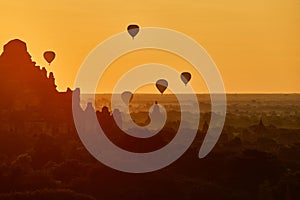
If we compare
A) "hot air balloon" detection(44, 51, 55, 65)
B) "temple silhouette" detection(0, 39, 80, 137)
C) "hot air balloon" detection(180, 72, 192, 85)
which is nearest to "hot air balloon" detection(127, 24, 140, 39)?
"temple silhouette" detection(0, 39, 80, 137)

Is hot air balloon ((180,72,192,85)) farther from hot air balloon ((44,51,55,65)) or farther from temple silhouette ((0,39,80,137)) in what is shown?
temple silhouette ((0,39,80,137))

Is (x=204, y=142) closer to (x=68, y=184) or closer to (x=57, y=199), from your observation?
(x=68, y=184)

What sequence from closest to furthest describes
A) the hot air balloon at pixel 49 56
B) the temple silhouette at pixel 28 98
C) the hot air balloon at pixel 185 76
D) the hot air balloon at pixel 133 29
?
the temple silhouette at pixel 28 98 < the hot air balloon at pixel 133 29 < the hot air balloon at pixel 49 56 < the hot air balloon at pixel 185 76

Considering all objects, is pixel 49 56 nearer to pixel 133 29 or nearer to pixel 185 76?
pixel 133 29

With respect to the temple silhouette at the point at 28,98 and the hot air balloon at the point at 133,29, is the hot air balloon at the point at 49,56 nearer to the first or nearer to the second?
the temple silhouette at the point at 28,98

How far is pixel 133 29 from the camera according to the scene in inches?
4788

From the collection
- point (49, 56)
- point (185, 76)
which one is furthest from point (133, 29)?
point (185, 76)

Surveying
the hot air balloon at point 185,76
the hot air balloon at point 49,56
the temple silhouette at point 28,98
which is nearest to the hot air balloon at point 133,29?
the temple silhouette at point 28,98

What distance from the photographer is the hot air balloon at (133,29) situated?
120438 millimetres

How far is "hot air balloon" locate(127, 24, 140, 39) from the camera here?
12044 cm

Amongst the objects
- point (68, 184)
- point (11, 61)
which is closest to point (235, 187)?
point (68, 184)

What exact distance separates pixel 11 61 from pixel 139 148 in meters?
45.3

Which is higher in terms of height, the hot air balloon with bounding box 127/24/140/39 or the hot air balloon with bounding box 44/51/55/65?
the hot air balloon with bounding box 44/51/55/65

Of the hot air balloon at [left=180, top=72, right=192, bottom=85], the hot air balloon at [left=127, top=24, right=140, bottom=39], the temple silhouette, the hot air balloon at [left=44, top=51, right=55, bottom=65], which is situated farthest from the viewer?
the hot air balloon at [left=180, top=72, right=192, bottom=85]
